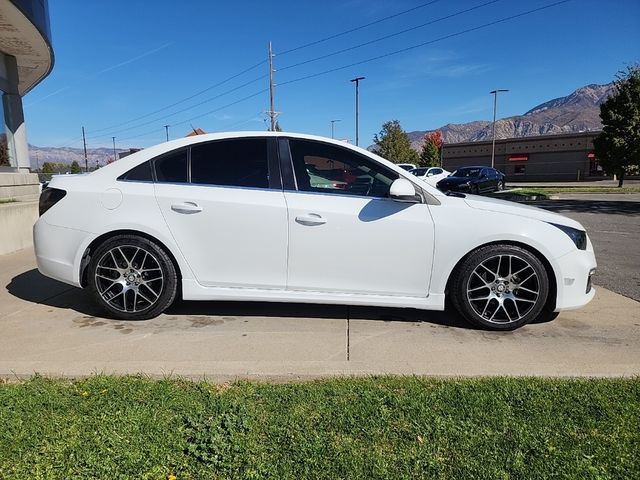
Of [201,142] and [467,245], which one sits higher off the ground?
[201,142]

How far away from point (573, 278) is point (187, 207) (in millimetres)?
3325

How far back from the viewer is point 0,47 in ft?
39.1

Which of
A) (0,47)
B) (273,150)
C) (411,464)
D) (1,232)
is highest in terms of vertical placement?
(0,47)

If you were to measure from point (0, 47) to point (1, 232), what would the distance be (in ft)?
24.5

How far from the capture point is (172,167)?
415 cm

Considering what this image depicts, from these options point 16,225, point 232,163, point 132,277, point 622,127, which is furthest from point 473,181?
point 132,277

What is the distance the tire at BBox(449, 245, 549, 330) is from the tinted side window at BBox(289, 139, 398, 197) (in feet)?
3.25

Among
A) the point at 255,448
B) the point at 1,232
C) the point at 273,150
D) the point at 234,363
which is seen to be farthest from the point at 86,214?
the point at 1,232

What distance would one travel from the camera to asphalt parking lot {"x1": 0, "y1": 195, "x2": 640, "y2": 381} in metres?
3.21

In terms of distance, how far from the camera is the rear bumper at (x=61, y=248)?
4125mm

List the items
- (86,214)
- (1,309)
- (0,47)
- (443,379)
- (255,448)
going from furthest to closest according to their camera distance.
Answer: (0,47) < (1,309) < (86,214) < (443,379) < (255,448)

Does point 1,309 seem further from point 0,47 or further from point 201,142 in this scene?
point 0,47

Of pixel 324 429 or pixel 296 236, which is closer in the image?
pixel 324 429

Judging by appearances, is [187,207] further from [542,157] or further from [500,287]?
[542,157]
